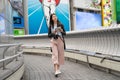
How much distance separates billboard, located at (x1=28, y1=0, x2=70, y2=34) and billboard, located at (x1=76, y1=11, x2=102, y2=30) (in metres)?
2.87

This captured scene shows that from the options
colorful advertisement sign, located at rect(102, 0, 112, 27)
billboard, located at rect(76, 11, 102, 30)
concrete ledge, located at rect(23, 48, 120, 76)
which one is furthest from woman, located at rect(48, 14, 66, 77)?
colorful advertisement sign, located at rect(102, 0, 112, 27)

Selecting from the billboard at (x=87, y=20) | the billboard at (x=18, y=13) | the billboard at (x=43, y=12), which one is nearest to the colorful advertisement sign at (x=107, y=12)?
the billboard at (x=87, y=20)

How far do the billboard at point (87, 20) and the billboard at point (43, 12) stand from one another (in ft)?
9.43

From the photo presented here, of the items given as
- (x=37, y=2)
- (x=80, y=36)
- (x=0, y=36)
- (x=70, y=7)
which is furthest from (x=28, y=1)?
(x=0, y=36)

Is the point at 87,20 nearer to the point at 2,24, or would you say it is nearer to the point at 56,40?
the point at 56,40

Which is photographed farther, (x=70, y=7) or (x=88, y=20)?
(x=88, y=20)

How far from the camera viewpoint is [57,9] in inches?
1594

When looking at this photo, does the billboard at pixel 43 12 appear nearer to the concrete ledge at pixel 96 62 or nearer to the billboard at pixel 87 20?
the billboard at pixel 87 20

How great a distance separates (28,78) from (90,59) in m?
2.45

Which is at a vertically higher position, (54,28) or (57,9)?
(57,9)

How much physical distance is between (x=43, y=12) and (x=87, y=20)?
9223mm

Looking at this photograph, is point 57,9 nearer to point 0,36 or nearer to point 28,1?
point 28,1

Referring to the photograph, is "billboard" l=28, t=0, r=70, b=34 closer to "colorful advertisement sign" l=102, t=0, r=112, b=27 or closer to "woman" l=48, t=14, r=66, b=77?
"colorful advertisement sign" l=102, t=0, r=112, b=27

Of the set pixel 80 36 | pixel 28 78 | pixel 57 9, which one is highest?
pixel 57 9
